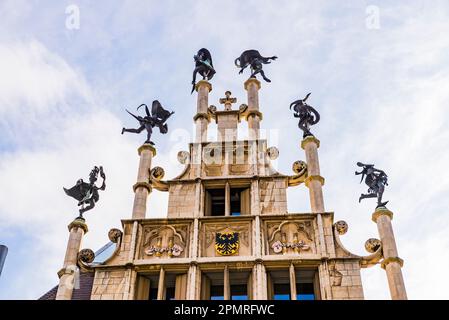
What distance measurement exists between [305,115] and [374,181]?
308 cm

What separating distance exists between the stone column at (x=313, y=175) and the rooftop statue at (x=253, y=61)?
3.40 meters

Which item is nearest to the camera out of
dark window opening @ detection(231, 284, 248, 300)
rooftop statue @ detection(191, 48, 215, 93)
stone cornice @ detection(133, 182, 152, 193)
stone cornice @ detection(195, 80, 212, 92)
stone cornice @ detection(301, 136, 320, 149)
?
dark window opening @ detection(231, 284, 248, 300)

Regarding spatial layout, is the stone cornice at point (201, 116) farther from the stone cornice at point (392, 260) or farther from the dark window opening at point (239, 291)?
the stone cornice at point (392, 260)

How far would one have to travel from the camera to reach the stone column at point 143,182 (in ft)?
48.6

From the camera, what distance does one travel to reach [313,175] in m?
15.1

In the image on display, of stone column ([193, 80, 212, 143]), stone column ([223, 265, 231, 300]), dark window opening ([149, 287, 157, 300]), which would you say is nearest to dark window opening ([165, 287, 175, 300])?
dark window opening ([149, 287, 157, 300])

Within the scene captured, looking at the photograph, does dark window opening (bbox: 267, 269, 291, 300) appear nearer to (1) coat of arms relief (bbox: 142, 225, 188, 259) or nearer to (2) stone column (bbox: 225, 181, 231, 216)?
(2) stone column (bbox: 225, 181, 231, 216)

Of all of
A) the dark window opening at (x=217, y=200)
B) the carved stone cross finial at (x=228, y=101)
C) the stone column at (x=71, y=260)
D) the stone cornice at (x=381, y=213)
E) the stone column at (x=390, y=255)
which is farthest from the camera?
the carved stone cross finial at (x=228, y=101)

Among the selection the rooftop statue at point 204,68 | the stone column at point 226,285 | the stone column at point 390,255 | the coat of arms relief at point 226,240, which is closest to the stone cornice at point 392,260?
the stone column at point 390,255

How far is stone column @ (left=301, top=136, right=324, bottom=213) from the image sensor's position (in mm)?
14482

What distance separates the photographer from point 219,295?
13.8 meters

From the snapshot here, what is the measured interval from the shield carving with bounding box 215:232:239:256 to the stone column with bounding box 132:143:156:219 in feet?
6.77
